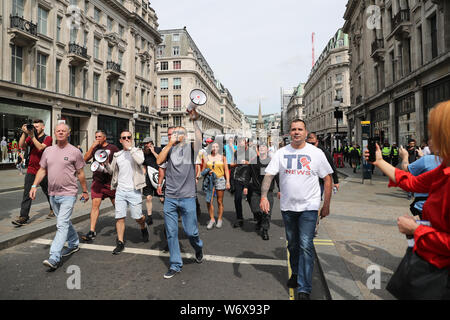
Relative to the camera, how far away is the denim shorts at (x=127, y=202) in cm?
455

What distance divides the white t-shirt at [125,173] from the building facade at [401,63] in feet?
37.1

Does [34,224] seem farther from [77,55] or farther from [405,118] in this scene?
[77,55]

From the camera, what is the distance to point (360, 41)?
31266 millimetres

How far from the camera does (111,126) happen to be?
3003cm

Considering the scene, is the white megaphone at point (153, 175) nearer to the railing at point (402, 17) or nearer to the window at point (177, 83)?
the railing at point (402, 17)

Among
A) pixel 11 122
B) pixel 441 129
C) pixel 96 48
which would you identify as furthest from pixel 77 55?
pixel 441 129

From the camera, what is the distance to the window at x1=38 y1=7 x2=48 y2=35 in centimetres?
2100

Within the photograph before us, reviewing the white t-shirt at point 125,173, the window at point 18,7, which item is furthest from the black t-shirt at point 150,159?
the window at point 18,7

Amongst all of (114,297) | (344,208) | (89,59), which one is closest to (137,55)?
(89,59)

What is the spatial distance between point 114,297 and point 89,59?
28.2 metres

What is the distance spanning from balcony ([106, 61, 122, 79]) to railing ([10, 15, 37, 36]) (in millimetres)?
9224

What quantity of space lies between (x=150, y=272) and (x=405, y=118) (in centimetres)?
2186

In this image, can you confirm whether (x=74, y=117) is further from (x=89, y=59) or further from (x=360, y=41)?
(x=360, y=41)

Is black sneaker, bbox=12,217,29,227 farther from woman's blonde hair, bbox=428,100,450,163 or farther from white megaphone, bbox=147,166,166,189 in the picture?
woman's blonde hair, bbox=428,100,450,163
